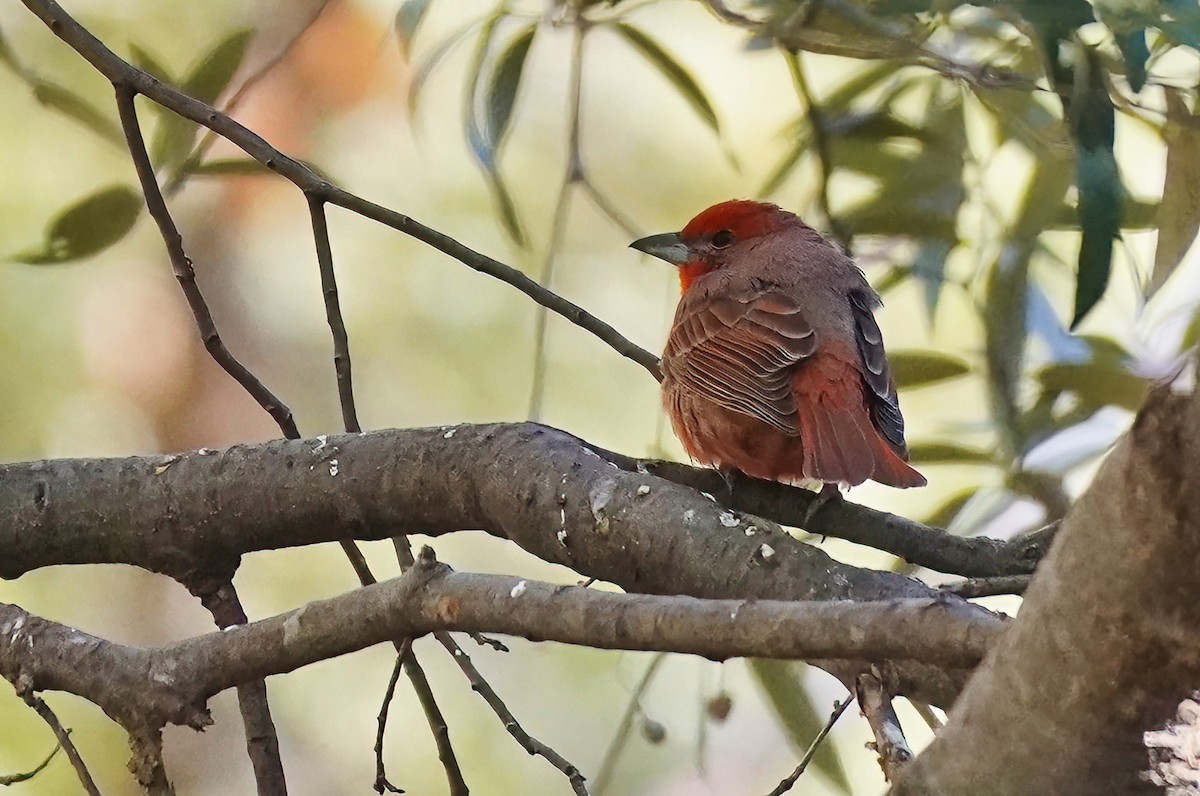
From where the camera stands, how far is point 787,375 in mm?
2018

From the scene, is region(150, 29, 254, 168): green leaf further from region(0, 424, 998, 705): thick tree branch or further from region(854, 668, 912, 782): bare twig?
region(854, 668, 912, 782): bare twig

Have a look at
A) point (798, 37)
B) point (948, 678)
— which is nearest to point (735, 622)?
point (948, 678)

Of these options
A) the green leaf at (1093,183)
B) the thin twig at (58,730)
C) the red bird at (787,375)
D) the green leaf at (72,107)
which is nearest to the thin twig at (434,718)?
the thin twig at (58,730)

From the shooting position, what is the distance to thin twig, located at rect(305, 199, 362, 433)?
66.6 inches

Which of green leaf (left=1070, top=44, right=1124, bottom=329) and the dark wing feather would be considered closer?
green leaf (left=1070, top=44, right=1124, bottom=329)

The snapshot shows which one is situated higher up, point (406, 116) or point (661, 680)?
point (406, 116)

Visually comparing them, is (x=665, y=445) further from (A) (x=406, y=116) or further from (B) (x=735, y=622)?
(B) (x=735, y=622)

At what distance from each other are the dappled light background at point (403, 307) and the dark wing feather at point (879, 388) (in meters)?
0.52

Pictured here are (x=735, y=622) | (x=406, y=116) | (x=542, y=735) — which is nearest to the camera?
(x=735, y=622)

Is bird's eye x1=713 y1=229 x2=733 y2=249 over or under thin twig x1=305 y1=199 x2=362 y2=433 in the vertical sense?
over

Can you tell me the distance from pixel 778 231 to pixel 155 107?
1.43 meters

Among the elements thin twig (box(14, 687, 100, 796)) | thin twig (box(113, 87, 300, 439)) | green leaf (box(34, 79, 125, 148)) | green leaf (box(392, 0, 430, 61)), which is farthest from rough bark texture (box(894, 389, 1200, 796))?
green leaf (box(34, 79, 125, 148))

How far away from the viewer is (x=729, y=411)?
2.08 m

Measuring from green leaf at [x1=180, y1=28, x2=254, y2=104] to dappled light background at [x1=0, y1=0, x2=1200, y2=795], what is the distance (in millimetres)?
405
